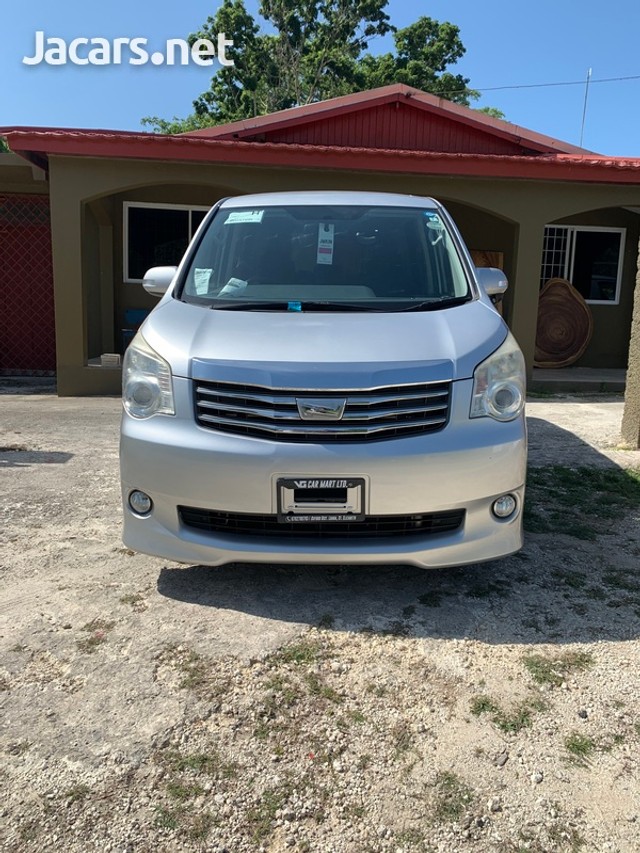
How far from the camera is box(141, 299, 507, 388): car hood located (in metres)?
2.85

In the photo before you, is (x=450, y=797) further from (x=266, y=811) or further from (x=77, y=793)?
(x=77, y=793)

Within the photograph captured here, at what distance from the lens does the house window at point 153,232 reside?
11.4 metres

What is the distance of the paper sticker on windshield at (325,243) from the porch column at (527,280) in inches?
251

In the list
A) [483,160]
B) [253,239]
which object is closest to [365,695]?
[253,239]

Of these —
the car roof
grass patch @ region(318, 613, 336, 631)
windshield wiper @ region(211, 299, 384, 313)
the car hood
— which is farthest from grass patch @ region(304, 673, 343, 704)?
the car roof

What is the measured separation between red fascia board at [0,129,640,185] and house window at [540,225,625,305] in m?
2.98

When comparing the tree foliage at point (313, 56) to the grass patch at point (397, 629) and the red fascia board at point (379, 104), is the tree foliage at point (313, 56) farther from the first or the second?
the grass patch at point (397, 629)

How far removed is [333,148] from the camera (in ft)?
29.7

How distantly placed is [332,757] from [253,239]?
2859 millimetres

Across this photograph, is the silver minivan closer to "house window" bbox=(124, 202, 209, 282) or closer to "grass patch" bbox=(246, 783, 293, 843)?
"grass patch" bbox=(246, 783, 293, 843)

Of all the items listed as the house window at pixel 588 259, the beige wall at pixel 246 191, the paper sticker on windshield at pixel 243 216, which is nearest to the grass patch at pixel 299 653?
the paper sticker on windshield at pixel 243 216

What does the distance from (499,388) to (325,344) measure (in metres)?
0.77

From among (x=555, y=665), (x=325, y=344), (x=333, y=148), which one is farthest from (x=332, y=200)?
(x=333, y=148)

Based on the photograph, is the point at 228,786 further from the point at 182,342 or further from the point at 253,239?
the point at 253,239
